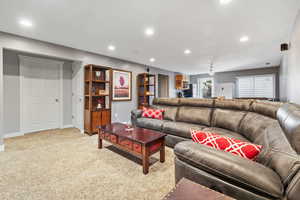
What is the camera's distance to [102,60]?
4.33 meters

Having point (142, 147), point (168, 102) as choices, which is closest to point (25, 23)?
point (142, 147)

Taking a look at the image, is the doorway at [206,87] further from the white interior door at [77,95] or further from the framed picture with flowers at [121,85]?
the white interior door at [77,95]

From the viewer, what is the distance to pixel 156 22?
91.4 inches

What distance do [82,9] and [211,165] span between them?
2560 millimetres

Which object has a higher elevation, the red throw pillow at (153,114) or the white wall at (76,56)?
the white wall at (76,56)

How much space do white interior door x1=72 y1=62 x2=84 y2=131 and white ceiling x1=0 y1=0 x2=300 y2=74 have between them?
2.93ft

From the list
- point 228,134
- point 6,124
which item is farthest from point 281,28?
point 6,124

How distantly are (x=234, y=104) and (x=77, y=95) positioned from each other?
4.23m

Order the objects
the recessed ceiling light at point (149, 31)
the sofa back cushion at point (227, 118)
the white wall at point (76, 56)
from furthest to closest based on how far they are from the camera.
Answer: the white wall at point (76, 56)
the recessed ceiling light at point (149, 31)
the sofa back cushion at point (227, 118)

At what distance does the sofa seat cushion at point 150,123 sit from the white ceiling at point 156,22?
1.92 meters

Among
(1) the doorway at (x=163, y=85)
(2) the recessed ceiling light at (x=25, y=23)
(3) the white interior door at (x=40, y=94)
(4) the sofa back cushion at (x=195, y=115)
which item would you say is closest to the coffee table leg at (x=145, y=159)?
(4) the sofa back cushion at (x=195, y=115)

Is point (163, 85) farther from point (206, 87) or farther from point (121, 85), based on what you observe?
point (121, 85)

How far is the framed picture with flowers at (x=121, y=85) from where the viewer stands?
461cm

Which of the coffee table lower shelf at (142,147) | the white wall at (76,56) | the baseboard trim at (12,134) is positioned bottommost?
the baseboard trim at (12,134)
